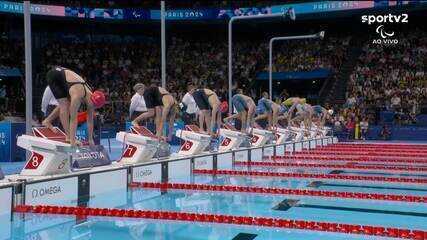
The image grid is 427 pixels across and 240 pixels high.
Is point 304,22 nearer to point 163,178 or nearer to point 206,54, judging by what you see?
point 206,54

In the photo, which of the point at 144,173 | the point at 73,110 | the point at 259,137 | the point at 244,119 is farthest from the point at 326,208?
the point at 259,137

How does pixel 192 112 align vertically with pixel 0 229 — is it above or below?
above

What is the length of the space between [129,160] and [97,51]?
77.6 ft

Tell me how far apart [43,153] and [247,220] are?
2.44 meters

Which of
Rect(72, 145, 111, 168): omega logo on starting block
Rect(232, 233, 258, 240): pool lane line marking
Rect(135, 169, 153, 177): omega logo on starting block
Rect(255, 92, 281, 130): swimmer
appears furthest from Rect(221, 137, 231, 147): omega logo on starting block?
Rect(232, 233, 258, 240): pool lane line marking

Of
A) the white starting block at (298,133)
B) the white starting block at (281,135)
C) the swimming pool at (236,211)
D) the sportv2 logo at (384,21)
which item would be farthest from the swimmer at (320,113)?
the swimming pool at (236,211)

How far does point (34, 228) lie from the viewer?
14.4ft

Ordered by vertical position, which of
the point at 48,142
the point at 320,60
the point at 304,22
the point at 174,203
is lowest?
the point at 174,203

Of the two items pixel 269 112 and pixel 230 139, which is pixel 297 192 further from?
pixel 269 112

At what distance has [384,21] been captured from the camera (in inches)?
1089

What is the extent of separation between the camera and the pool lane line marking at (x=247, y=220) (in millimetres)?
3791

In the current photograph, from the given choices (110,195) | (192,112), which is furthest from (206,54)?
(110,195)

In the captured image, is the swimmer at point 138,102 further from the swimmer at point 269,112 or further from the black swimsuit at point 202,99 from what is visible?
the swimmer at point 269,112

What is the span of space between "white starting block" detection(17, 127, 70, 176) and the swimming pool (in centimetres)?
38
